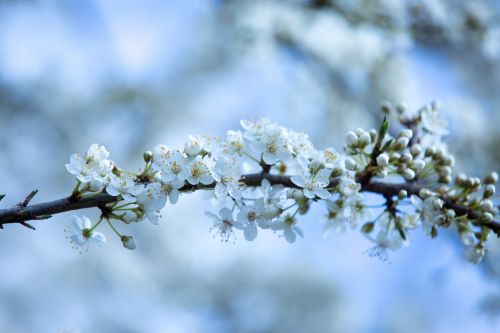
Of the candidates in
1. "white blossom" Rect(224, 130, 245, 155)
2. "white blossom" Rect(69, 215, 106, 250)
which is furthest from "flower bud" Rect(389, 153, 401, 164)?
"white blossom" Rect(69, 215, 106, 250)

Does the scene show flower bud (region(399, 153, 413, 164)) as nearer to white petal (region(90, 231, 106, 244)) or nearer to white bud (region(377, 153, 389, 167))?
white bud (region(377, 153, 389, 167))

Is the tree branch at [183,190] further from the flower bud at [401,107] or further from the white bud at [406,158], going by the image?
the flower bud at [401,107]

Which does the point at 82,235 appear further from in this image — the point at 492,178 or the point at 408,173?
the point at 492,178

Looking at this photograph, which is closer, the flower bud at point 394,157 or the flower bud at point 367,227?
the flower bud at point 394,157

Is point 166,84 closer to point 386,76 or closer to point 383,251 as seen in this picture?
point 386,76

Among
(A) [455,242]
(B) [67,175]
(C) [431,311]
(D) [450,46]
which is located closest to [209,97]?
(B) [67,175]

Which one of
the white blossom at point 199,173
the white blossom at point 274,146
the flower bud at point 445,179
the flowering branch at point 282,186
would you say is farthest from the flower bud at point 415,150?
the white blossom at point 199,173

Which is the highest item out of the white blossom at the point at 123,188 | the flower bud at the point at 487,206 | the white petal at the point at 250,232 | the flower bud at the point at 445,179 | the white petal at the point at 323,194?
the flower bud at the point at 445,179

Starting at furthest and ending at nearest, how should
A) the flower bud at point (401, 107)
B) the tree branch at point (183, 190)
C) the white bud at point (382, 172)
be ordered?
the flower bud at point (401, 107)
the white bud at point (382, 172)
the tree branch at point (183, 190)

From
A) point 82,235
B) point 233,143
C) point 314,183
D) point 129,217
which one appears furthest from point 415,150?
point 82,235
